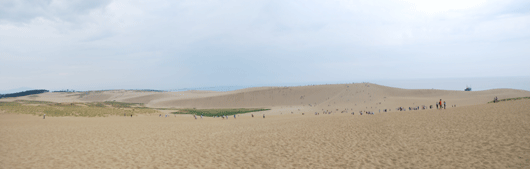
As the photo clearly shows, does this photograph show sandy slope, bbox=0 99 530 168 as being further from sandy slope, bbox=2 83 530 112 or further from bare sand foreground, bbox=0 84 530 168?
sandy slope, bbox=2 83 530 112

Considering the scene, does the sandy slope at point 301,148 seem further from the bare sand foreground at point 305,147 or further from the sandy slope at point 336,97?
the sandy slope at point 336,97

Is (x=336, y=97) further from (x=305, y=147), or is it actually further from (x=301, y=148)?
(x=301, y=148)

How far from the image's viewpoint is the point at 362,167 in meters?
10.3

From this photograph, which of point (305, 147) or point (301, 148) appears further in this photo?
point (305, 147)

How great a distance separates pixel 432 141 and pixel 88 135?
22425 millimetres

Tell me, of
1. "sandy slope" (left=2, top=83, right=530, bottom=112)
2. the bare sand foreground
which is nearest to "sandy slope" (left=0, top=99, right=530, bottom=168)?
the bare sand foreground

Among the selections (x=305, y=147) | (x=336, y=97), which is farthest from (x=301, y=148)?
(x=336, y=97)

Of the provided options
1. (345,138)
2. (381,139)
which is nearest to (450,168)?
(381,139)

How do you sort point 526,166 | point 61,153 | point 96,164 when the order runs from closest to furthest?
point 526,166
point 96,164
point 61,153

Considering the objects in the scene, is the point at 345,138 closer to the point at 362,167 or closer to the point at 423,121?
the point at 362,167

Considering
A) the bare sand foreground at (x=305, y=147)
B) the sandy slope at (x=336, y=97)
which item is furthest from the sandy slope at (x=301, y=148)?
the sandy slope at (x=336, y=97)

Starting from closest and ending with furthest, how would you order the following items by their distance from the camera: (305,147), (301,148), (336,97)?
(301,148), (305,147), (336,97)

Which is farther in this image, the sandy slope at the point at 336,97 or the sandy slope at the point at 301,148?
the sandy slope at the point at 336,97

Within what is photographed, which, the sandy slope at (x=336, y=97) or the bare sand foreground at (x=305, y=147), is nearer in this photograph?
the bare sand foreground at (x=305, y=147)
